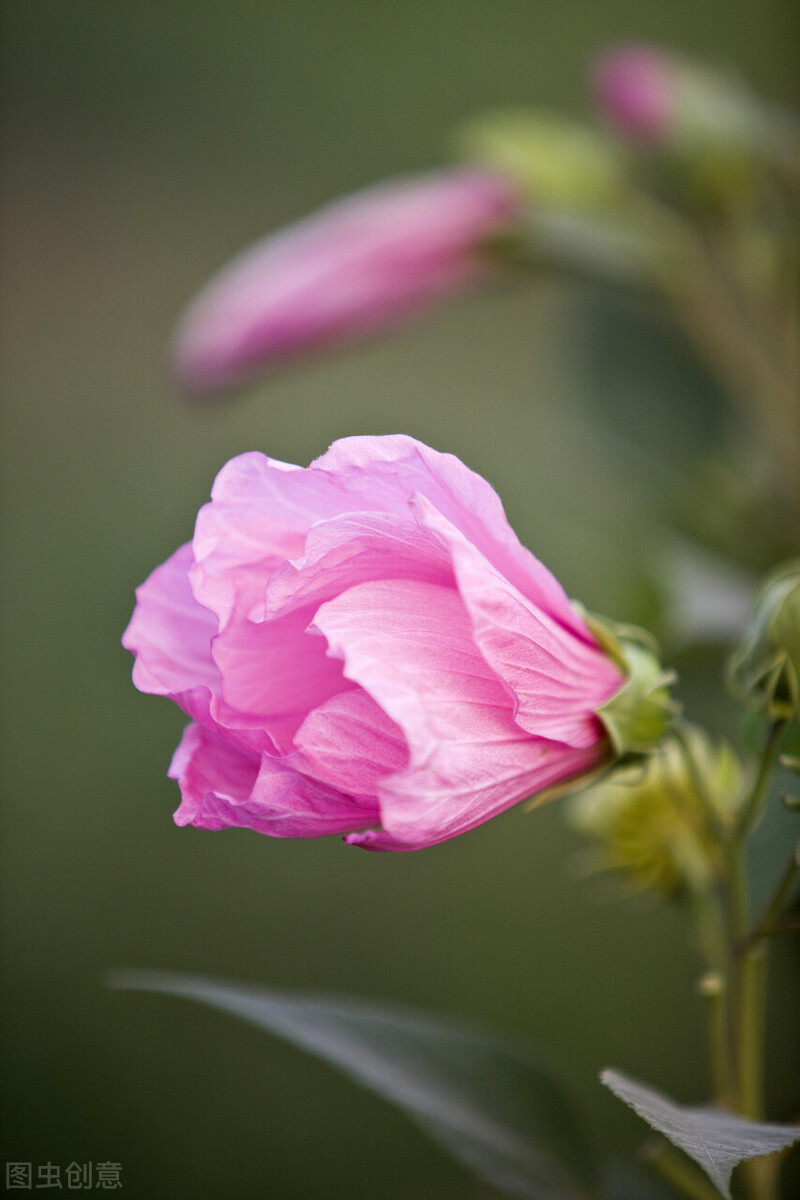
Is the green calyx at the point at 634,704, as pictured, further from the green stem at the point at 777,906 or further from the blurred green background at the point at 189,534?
the blurred green background at the point at 189,534

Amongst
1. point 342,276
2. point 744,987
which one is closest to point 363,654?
point 744,987

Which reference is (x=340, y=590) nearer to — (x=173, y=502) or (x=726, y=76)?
(x=726, y=76)

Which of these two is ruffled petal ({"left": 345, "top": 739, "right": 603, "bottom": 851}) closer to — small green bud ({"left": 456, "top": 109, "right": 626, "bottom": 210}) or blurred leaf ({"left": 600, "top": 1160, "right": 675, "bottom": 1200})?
blurred leaf ({"left": 600, "top": 1160, "right": 675, "bottom": 1200})

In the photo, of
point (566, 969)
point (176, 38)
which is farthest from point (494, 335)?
point (566, 969)

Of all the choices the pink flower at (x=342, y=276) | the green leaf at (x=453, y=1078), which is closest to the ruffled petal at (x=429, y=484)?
the green leaf at (x=453, y=1078)

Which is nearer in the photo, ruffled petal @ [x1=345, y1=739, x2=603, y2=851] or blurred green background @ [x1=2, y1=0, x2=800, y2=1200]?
ruffled petal @ [x1=345, y1=739, x2=603, y2=851]

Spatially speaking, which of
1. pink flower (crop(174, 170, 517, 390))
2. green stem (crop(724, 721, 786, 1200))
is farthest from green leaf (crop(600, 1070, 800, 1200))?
pink flower (crop(174, 170, 517, 390))

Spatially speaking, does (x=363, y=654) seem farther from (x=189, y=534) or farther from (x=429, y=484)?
(x=189, y=534)
